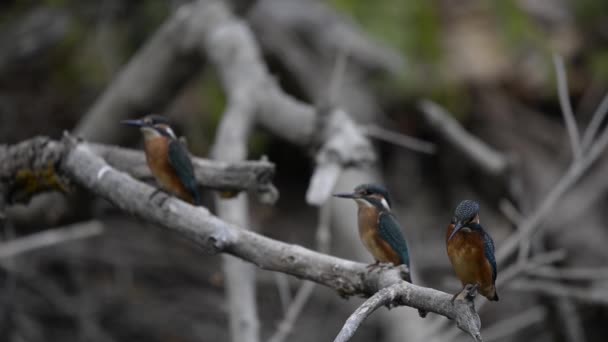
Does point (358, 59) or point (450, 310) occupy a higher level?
point (358, 59)

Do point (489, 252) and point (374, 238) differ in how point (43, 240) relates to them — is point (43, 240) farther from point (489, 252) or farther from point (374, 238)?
point (489, 252)

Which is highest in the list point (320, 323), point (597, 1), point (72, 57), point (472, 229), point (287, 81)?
point (597, 1)

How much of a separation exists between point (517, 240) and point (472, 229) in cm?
211

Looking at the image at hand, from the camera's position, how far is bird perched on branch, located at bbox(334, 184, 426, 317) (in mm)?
2686

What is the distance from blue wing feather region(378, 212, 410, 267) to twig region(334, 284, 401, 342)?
548mm

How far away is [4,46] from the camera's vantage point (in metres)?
6.00

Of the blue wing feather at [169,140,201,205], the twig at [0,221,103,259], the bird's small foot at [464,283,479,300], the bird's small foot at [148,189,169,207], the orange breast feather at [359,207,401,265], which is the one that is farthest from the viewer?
the twig at [0,221,103,259]

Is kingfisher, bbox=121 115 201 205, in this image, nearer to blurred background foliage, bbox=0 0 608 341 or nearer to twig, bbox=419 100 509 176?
twig, bbox=419 100 509 176

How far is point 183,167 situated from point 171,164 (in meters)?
0.09

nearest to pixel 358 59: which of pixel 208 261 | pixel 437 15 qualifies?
pixel 437 15

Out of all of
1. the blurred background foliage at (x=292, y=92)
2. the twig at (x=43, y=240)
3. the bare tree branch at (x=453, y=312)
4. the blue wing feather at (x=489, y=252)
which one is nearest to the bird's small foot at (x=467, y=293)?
the bare tree branch at (x=453, y=312)

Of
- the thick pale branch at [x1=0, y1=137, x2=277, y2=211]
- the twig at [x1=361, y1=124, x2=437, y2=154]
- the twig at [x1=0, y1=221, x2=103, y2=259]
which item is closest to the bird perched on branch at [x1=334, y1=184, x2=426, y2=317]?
the thick pale branch at [x1=0, y1=137, x2=277, y2=211]

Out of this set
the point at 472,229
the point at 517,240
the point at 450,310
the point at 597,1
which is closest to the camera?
the point at 450,310

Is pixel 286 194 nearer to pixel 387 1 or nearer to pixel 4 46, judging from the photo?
pixel 387 1
